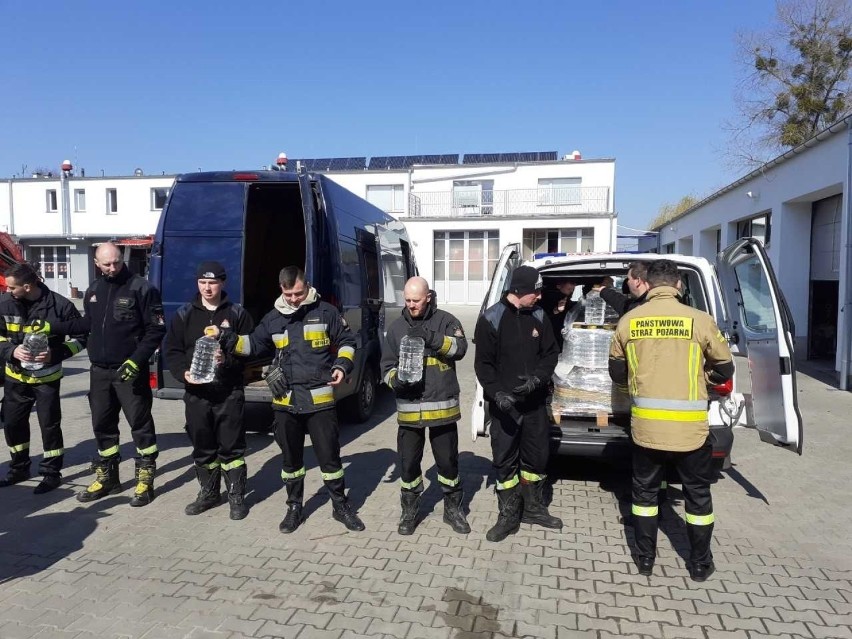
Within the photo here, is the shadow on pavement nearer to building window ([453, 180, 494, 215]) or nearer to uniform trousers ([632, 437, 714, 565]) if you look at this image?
uniform trousers ([632, 437, 714, 565])

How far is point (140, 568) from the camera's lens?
3.69 m

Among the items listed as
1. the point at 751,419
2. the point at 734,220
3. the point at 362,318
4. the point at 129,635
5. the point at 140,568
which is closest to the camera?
the point at 129,635

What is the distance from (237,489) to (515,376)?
7.44 feet

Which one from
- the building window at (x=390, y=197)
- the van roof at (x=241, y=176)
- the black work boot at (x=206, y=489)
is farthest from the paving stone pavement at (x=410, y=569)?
the building window at (x=390, y=197)

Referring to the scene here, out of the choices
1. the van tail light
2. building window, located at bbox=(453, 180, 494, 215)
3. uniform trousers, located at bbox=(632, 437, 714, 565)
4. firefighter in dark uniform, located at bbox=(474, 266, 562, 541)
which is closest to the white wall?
building window, located at bbox=(453, 180, 494, 215)

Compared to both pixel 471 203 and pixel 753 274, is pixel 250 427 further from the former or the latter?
pixel 471 203

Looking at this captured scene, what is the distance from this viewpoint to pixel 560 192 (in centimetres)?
2717

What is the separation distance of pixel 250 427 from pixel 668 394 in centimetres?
523

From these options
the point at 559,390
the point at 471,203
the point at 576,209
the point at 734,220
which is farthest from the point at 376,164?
the point at 559,390

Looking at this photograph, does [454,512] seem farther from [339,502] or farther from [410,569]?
[339,502]

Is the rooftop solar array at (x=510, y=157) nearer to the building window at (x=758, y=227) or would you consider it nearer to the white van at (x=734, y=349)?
the building window at (x=758, y=227)

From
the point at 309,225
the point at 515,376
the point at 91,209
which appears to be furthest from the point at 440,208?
the point at 515,376

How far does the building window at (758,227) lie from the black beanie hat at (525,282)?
1123 centimetres

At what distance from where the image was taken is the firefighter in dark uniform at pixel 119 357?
15.4ft
